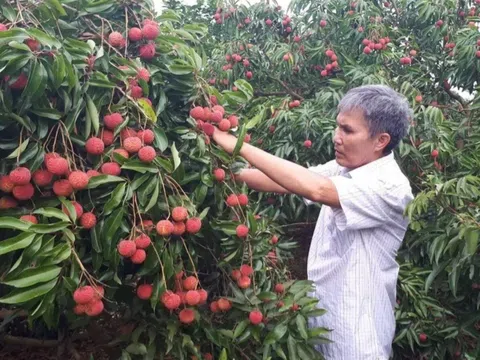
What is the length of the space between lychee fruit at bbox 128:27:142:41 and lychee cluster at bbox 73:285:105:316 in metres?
0.59

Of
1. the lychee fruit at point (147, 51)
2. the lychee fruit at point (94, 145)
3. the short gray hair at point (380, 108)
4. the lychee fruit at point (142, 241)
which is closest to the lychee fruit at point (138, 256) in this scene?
the lychee fruit at point (142, 241)

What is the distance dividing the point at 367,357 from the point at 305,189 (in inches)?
20.8

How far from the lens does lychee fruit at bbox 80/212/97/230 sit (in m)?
1.00

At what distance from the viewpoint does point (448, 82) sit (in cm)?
344

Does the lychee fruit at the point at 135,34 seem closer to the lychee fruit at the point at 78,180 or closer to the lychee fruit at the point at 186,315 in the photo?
the lychee fruit at the point at 78,180

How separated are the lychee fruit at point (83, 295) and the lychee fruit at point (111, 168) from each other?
235mm

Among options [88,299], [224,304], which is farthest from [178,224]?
[224,304]

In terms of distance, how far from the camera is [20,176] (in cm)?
96

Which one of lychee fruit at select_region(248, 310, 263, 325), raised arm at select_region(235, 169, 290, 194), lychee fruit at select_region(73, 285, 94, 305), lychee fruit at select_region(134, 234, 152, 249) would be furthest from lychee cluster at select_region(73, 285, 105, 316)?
raised arm at select_region(235, 169, 290, 194)

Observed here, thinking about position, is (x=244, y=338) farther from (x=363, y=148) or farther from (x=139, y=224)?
(x=363, y=148)

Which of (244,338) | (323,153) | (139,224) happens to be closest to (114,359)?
(244,338)

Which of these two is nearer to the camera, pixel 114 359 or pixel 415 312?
pixel 114 359

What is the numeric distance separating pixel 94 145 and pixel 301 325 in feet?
2.35

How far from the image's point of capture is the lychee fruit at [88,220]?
39.3 inches
